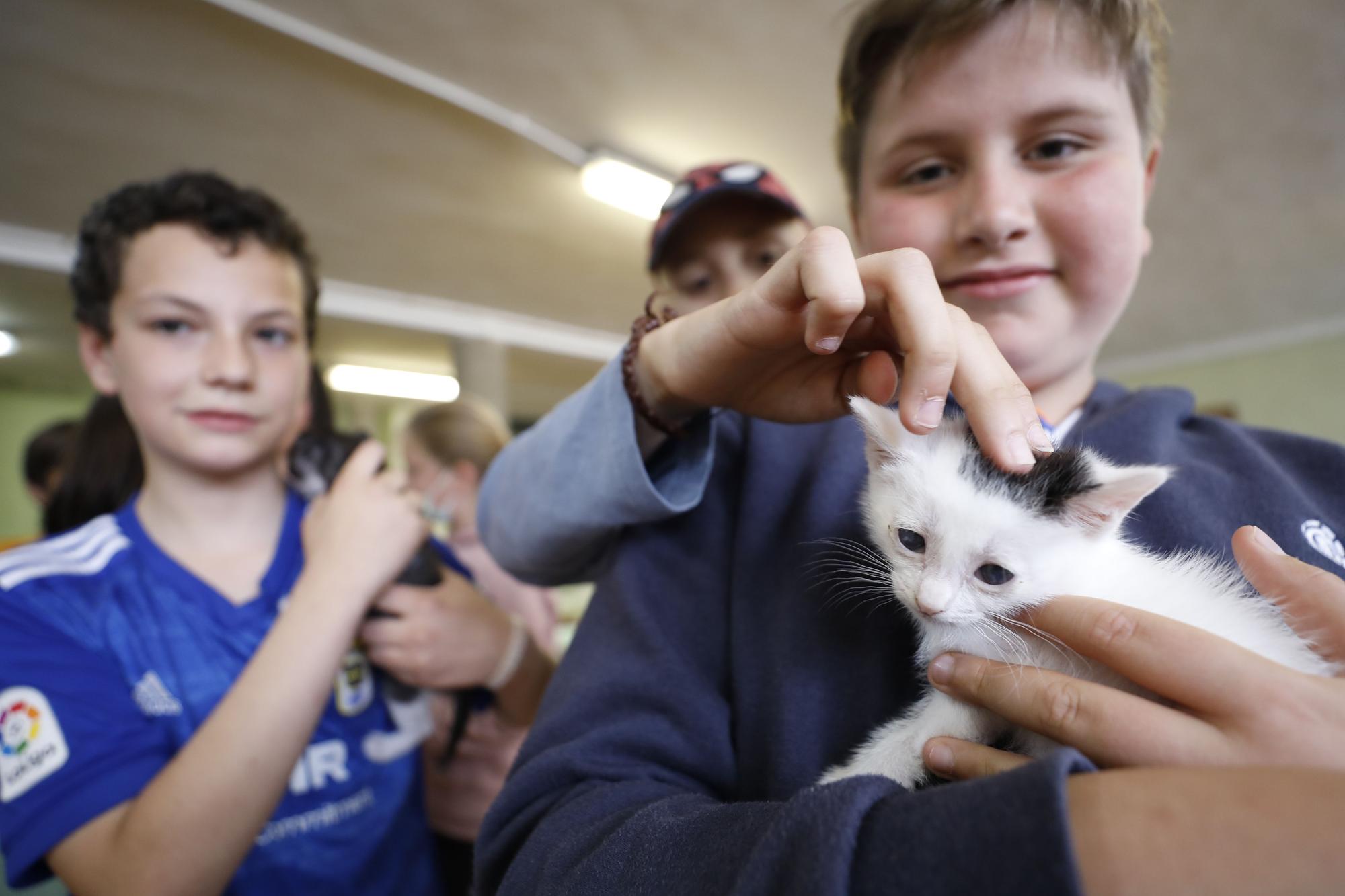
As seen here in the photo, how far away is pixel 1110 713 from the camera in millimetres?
407

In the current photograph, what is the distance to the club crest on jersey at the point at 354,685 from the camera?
1108 millimetres

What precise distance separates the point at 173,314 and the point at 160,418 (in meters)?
0.19

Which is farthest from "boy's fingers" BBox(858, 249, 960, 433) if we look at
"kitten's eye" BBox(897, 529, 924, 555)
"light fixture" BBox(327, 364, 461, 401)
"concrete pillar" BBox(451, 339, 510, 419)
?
"light fixture" BBox(327, 364, 461, 401)

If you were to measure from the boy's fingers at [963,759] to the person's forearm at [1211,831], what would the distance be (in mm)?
94

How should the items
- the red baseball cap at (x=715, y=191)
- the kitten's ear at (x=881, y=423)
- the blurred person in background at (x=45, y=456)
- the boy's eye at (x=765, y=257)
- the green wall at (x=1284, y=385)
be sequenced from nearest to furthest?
the kitten's ear at (x=881, y=423), the red baseball cap at (x=715, y=191), the boy's eye at (x=765, y=257), the blurred person in background at (x=45, y=456), the green wall at (x=1284, y=385)

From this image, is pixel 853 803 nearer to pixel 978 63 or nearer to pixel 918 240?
pixel 918 240

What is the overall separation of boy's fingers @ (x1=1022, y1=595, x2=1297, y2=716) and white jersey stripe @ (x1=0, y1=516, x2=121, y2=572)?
1.40 metres

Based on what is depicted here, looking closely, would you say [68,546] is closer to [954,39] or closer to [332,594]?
[332,594]

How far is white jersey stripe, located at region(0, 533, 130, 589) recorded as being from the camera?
0.90 metres

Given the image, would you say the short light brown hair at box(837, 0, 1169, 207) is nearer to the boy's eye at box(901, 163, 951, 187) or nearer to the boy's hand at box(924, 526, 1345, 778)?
the boy's eye at box(901, 163, 951, 187)


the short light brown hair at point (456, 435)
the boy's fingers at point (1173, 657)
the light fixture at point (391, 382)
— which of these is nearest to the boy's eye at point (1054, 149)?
→ the boy's fingers at point (1173, 657)

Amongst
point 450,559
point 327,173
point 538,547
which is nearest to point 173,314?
point 450,559

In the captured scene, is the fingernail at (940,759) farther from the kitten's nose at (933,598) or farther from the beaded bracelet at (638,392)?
the beaded bracelet at (638,392)

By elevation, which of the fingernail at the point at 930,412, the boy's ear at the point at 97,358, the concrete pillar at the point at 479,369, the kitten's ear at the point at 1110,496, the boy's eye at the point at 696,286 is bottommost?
the kitten's ear at the point at 1110,496
